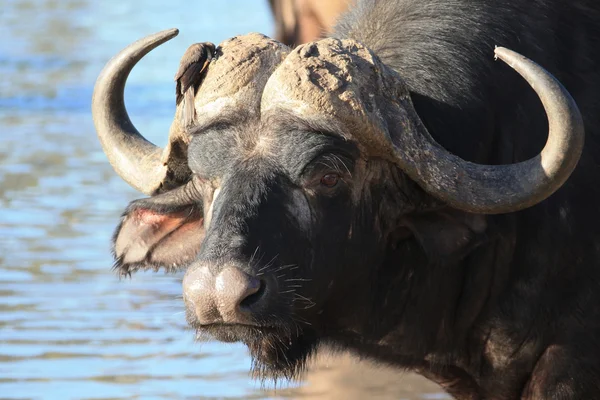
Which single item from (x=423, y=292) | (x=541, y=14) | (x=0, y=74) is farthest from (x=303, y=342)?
(x=0, y=74)

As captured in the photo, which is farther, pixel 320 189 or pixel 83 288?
pixel 83 288

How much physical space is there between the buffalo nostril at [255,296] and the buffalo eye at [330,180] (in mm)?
434

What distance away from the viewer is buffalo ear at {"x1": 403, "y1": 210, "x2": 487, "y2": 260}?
426 centimetres

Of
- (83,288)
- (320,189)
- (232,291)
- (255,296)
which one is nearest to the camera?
(232,291)

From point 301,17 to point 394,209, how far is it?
18.9 feet

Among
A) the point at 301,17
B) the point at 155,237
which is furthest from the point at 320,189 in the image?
the point at 301,17

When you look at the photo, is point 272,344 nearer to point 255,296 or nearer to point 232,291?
point 255,296

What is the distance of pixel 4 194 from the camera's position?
9070 millimetres

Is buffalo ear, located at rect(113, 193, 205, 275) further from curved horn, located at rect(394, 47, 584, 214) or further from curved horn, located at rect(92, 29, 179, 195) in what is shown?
curved horn, located at rect(394, 47, 584, 214)

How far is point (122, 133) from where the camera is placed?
15.4ft

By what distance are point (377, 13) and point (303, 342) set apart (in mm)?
1283

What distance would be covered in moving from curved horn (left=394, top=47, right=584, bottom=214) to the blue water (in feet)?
6.39

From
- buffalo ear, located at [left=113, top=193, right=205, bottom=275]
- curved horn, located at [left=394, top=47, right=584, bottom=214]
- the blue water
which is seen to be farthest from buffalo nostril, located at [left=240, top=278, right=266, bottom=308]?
the blue water

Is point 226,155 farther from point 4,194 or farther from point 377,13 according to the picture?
point 4,194
